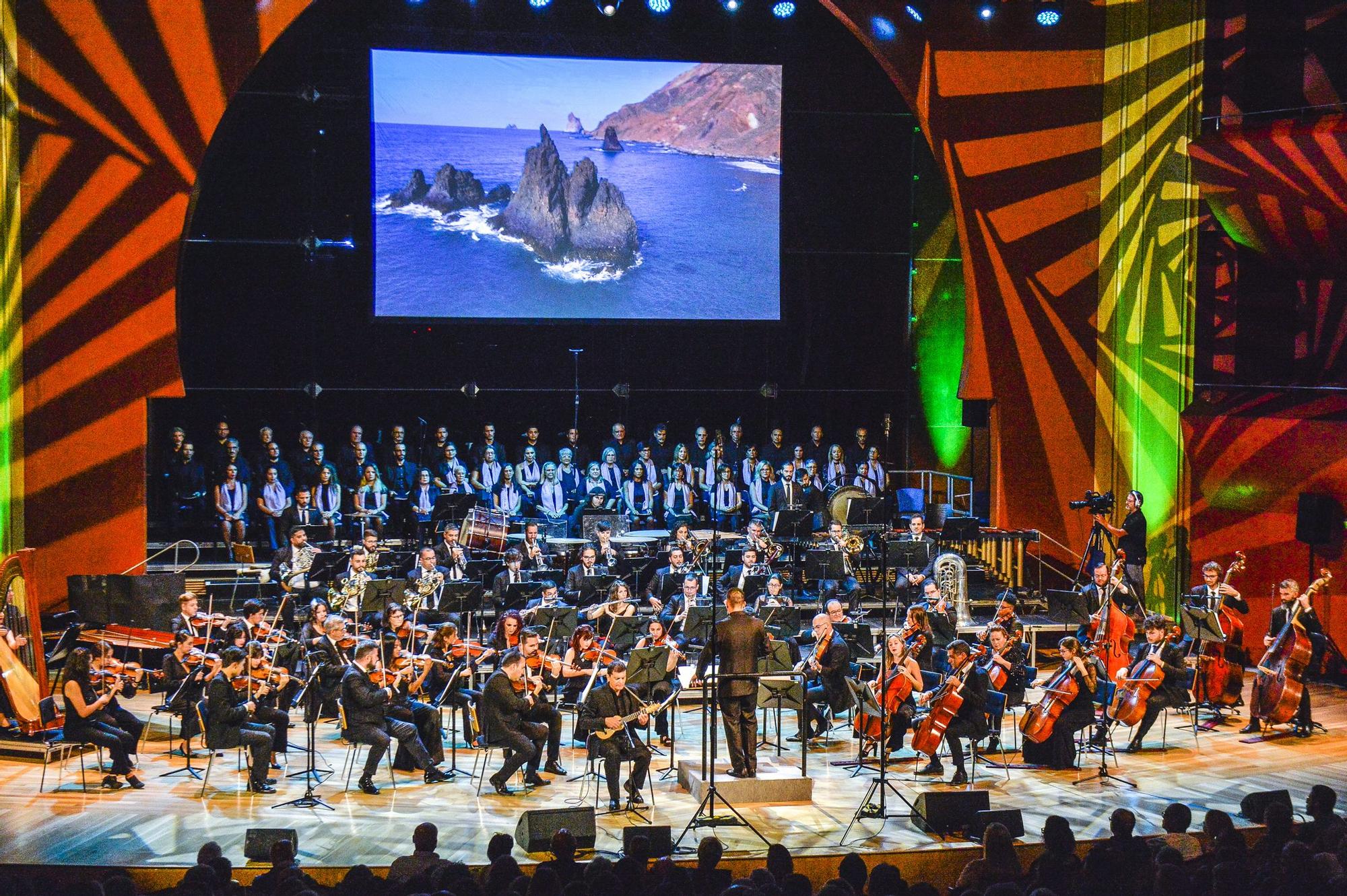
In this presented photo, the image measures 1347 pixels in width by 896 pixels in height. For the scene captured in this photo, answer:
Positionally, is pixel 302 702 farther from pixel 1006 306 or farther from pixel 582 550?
pixel 1006 306

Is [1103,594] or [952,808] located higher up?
[1103,594]

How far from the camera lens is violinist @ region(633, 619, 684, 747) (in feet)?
34.2

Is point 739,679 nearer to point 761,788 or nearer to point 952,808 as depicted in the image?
point 761,788

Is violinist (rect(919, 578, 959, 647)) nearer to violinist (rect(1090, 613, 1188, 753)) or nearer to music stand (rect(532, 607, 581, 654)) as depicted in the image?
violinist (rect(1090, 613, 1188, 753))

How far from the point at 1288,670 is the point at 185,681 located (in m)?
9.04

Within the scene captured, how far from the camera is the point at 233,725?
33.5 feet

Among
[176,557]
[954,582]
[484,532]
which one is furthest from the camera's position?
[484,532]

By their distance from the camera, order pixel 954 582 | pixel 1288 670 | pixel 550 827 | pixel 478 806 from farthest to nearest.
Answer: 1. pixel 954 582
2. pixel 1288 670
3. pixel 478 806
4. pixel 550 827

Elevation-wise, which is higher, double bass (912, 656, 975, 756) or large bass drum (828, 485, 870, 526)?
large bass drum (828, 485, 870, 526)

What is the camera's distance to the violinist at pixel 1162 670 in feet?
37.0

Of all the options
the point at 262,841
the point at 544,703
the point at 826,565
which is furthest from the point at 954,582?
the point at 262,841

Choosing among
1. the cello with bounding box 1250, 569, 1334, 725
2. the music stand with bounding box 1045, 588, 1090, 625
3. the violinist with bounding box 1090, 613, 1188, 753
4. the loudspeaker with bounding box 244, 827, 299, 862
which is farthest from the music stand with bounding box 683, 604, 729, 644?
the cello with bounding box 1250, 569, 1334, 725

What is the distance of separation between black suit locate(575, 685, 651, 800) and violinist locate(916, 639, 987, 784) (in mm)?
2282

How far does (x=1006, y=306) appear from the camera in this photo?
53.6ft
